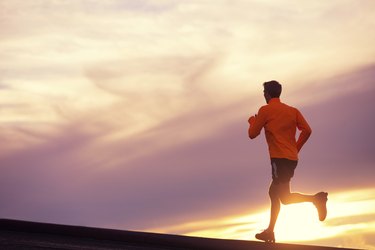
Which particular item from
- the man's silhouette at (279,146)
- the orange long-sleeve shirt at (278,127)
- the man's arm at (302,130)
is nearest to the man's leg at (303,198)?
the man's silhouette at (279,146)

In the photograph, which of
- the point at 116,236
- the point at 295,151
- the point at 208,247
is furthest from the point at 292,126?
the point at 116,236

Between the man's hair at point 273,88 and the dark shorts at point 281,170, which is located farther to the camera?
the man's hair at point 273,88

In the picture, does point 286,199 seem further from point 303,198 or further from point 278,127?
point 278,127

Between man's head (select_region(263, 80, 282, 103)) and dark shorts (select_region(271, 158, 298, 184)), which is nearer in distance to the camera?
dark shorts (select_region(271, 158, 298, 184))

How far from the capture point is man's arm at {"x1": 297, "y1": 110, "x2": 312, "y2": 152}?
396 inches

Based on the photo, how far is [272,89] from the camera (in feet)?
32.9

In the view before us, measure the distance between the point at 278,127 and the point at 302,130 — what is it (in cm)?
45

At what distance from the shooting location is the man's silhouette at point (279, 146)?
384 inches

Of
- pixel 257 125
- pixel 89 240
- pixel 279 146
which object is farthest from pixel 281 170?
pixel 89 240

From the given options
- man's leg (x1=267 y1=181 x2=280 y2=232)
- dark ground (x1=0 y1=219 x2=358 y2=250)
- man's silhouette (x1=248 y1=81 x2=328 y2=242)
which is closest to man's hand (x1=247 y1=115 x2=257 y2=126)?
man's silhouette (x1=248 y1=81 x2=328 y2=242)

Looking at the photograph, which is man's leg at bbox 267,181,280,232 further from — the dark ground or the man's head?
the man's head

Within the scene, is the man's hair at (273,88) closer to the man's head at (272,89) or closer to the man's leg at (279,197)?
the man's head at (272,89)

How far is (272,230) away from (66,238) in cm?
352

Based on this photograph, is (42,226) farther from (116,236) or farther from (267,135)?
(267,135)
